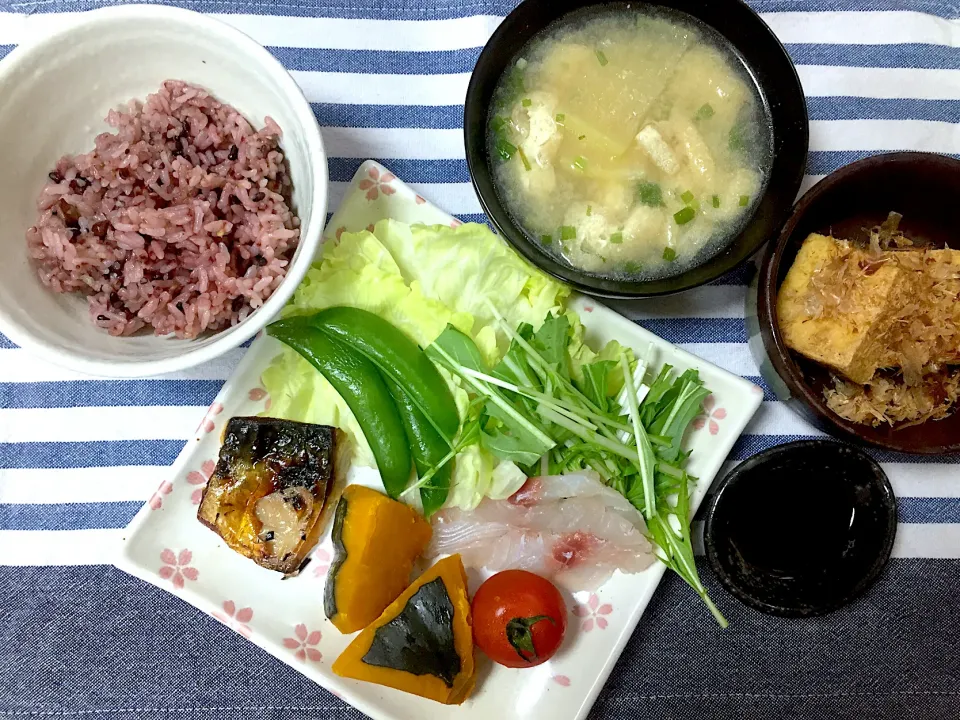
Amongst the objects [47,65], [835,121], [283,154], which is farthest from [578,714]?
[47,65]

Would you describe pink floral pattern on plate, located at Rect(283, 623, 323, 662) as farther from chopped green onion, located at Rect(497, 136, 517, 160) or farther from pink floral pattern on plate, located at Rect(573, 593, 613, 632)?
chopped green onion, located at Rect(497, 136, 517, 160)

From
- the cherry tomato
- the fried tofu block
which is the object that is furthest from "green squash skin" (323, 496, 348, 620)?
the fried tofu block

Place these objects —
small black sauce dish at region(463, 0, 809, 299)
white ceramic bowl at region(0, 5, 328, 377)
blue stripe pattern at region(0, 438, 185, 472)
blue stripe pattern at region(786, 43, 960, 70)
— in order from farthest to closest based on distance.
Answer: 1. blue stripe pattern at region(786, 43, 960, 70)
2. blue stripe pattern at region(0, 438, 185, 472)
3. small black sauce dish at region(463, 0, 809, 299)
4. white ceramic bowl at region(0, 5, 328, 377)

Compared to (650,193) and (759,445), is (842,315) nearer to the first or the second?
(759,445)

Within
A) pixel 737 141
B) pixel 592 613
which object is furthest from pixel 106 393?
pixel 737 141

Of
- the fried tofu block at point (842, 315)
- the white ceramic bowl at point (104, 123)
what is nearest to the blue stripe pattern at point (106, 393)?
the white ceramic bowl at point (104, 123)

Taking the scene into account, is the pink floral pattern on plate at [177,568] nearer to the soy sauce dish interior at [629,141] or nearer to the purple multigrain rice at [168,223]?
the purple multigrain rice at [168,223]
